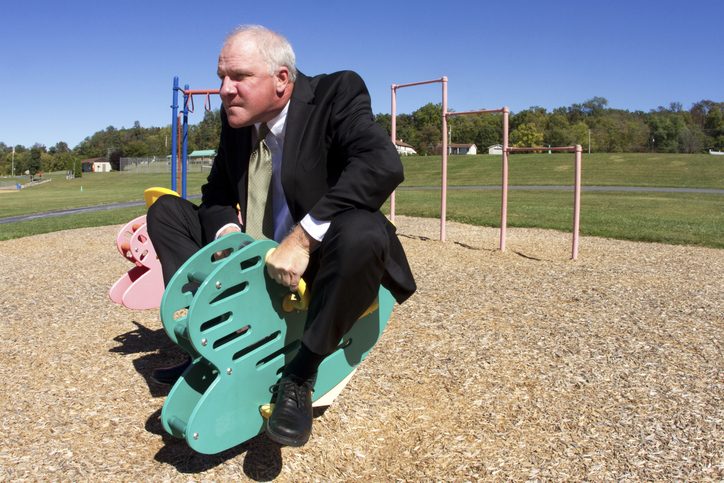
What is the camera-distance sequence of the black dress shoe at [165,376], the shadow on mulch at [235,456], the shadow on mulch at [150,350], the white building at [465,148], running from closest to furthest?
1. the shadow on mulch at [235,456]
2. the black dress shoe at [165,376]
3. the shadow on mulch at [150,350]
4. the white building at [465,148]

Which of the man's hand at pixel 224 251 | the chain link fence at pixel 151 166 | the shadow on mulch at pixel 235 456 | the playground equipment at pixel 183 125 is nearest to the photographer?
the shadow on mulch at pixel 235 456

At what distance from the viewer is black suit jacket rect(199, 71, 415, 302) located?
2.16 meters

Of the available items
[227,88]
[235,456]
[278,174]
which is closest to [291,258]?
[278,174]

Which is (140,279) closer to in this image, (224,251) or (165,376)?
(165,376)

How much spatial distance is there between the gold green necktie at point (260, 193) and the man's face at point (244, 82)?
0.18 m

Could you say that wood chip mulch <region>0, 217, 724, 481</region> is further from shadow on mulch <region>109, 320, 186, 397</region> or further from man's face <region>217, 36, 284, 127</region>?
man's face <region>217, 36, 284, 127</region>

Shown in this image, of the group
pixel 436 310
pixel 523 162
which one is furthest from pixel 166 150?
pixel 436 310

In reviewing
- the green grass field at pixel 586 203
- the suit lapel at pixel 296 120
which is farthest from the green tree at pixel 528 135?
the suit lapel at pixel 296 120

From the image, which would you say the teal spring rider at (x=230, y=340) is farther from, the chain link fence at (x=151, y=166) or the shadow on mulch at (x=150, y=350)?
the chain link fence at (x=151, y=166)

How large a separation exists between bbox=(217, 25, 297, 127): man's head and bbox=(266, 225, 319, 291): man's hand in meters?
0.49

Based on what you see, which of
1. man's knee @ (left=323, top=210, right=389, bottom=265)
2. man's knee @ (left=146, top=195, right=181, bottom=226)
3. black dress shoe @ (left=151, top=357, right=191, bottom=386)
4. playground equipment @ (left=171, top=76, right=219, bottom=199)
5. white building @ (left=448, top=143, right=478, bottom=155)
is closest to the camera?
man's knee @ (left=323, top=210, right=389, bottom=265)

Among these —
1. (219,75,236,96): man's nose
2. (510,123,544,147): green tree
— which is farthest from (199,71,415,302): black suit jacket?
(510,123,544,147): green tree

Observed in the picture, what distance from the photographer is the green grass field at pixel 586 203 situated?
396 inches

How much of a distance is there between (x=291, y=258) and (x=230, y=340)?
34 centimetres
